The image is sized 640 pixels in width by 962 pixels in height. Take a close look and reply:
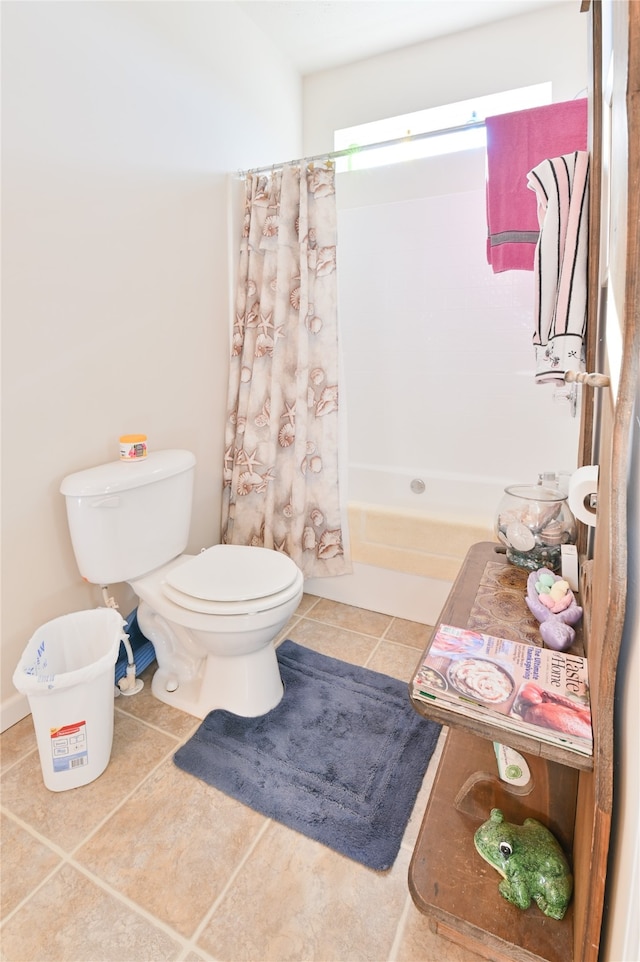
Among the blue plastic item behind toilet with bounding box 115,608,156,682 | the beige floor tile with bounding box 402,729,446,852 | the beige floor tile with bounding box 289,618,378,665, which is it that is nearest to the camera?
the beige floor tile with bounding box 402,729,446,852

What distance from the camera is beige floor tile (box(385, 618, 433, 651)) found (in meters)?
2.01

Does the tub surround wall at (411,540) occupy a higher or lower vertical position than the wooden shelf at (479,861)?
higher

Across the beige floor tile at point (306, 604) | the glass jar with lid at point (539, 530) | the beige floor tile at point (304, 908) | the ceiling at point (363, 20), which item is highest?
the ceiling at point (363, 20)

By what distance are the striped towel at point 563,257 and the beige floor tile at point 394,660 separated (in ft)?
3.89

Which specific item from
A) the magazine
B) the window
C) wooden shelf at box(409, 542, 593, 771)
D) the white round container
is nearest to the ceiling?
the window

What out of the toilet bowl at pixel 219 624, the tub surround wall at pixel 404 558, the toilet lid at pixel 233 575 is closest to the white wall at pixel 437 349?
the tub surround wall at pixel 404 558

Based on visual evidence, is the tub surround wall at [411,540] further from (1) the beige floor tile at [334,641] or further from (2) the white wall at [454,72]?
(2) the white wall at [454,72]

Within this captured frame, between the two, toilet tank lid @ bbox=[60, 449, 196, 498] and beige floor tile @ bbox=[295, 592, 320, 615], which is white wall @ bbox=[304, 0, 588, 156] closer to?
toilet tank lid @ bbox=[60, 449, 196, 498]

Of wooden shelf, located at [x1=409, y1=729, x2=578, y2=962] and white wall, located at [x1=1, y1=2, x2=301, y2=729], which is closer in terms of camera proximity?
wooden shelf, located at [x1=409, y1=729, x2=578, y2=962]

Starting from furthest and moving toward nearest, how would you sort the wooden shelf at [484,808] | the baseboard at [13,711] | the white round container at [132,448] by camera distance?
the white round container at [132,448] → the baseboard at [13,711] → the wooden shelf at [484,808]

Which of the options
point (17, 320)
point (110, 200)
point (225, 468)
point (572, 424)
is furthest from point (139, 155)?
point (572, 424)

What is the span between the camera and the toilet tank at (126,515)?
1478 millimetres

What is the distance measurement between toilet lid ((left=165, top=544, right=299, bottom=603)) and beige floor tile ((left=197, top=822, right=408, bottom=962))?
2.05 ft

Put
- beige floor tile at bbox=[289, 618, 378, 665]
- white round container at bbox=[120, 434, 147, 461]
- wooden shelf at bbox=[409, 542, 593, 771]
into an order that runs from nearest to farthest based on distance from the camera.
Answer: wooden shelf at bbox=[409, 542, 593, 771] < white round container at bbox=[120, 434, 147, 461] < beige floor tile at bbox=[289, 618, 378, 665]
